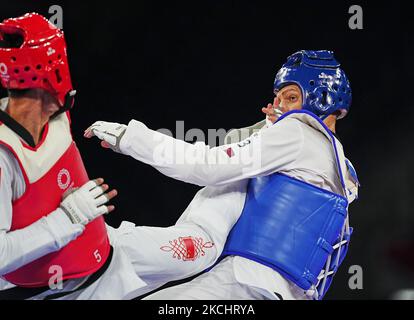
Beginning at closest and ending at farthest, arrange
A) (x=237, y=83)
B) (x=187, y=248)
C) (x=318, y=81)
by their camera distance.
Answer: (x=187, y=248), (x=318, y=81), (x=237, y=83)

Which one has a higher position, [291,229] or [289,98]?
[289,98]

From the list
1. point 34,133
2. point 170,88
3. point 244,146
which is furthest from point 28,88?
point 170,88

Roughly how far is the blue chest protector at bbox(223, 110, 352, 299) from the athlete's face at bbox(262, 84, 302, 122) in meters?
0.42

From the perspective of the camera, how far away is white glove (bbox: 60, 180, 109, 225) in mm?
2529

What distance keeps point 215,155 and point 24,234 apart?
1017 millimetres

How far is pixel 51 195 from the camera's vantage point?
8.36ft

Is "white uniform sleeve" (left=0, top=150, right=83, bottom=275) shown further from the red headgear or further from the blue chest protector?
the blue chest protector

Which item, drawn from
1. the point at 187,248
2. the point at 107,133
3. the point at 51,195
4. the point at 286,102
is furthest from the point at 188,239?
the point at 286,102

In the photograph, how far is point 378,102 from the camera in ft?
15.3

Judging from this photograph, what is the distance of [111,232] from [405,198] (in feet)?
7.76

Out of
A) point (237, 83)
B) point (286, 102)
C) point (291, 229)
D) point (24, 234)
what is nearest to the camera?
point (24, 234)

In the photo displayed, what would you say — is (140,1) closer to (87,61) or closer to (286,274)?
(87,61)

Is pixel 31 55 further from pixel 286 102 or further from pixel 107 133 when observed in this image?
pixel 286 102

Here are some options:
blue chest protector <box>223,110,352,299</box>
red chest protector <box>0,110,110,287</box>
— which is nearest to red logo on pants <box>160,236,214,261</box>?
blue chest protector <box>223,110,352,299</box>
